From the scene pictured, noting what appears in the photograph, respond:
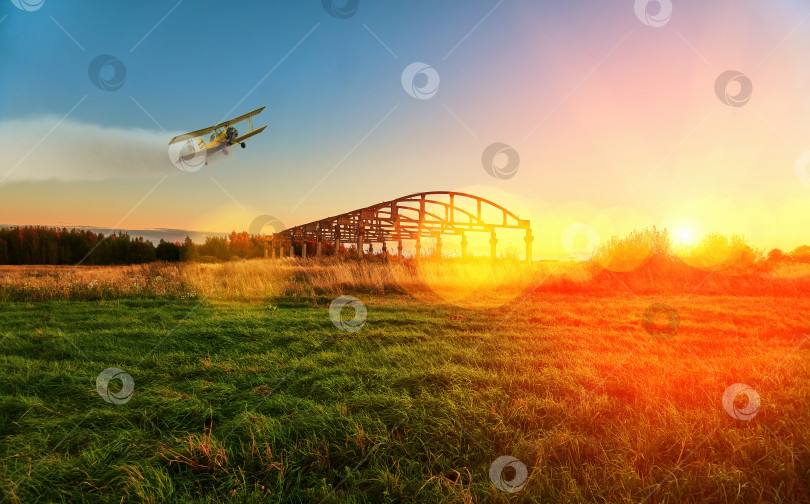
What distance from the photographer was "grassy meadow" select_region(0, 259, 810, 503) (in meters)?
2.61

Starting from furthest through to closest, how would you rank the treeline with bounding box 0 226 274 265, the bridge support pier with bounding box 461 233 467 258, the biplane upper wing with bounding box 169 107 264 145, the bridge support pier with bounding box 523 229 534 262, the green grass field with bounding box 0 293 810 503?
the treeline with bounding box 0 226 274 265 → the bridge support pier with bounding box 523 229 534 262 → the bridge support pier with bounding box 461 233 467 258 → the biplane upper wing with bounding box 169 107 264 145 → the green grass field with bounding box 0 293 810 503

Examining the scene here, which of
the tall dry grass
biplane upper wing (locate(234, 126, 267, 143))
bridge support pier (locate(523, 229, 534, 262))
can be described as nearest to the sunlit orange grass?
the tall dry grass

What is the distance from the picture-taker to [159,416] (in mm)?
3562

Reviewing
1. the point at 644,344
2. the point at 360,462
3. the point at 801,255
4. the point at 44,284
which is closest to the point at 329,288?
the point at 44,284

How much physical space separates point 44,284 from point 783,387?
1800cm

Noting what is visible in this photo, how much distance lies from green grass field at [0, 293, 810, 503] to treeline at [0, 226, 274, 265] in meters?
41.0

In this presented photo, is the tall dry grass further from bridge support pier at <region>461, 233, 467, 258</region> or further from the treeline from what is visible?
the treeline

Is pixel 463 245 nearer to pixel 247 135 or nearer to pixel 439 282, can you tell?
pixel 439 282

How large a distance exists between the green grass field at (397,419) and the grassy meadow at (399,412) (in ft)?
0.06

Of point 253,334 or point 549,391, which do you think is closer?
point 549,391

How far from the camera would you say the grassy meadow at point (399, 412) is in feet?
8.55

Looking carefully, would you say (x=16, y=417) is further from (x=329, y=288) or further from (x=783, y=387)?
(x=329, y=288)

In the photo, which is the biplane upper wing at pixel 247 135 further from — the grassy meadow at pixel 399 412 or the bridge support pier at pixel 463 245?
the bridge support pier at pixel 463 245

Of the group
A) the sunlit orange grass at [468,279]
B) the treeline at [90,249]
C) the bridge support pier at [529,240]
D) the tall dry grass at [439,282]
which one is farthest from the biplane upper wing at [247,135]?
the treeline at [90,249]
